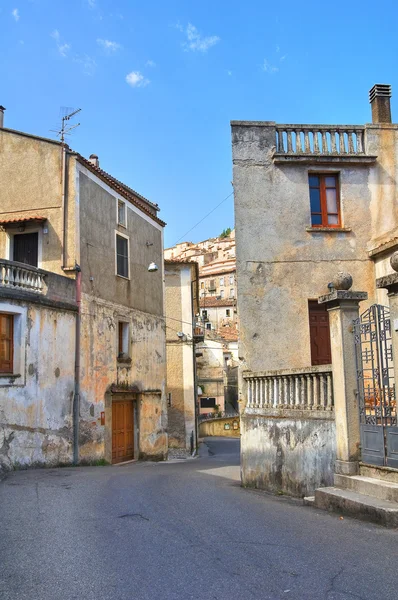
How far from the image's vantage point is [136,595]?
15.1 ft

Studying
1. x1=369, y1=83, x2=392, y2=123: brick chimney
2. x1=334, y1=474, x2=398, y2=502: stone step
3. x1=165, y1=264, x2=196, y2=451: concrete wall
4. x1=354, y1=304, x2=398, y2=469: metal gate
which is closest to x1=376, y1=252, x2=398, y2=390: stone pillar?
x1=354, y1=304, x2=398, y2=469: metal gate

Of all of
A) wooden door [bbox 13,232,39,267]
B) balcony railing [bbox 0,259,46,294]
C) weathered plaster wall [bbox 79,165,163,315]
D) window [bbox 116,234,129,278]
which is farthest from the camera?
window [bbox 116,234,129,278]

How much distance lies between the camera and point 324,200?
15.1 m

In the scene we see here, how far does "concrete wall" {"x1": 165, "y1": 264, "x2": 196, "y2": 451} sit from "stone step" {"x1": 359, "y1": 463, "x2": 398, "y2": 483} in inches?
949

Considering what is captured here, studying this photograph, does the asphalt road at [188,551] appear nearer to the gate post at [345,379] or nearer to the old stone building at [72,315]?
the gate post at [345,379]

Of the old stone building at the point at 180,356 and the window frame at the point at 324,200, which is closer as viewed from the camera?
the window frame at the point at 324,200

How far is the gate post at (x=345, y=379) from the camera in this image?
8.13 meters

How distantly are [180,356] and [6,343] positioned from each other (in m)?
16.9

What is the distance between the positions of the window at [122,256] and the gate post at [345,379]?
1506cm

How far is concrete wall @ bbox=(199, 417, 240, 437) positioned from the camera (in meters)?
48.0

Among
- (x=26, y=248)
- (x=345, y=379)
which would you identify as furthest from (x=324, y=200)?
(x=26, y=248)

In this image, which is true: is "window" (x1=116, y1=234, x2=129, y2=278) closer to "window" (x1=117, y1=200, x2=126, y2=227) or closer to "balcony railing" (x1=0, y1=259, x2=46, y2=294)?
"window" (x1=117, y1=200, x2=126, y2=227)

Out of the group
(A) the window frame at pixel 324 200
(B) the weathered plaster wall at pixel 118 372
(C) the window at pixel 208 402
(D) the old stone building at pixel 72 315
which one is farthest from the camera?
(C) the window at pixel 208 402

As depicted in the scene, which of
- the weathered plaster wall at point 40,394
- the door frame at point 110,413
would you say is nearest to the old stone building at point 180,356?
the door frame at point 110,413
